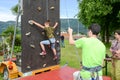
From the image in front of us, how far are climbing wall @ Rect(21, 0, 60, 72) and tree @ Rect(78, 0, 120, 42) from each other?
597 inches

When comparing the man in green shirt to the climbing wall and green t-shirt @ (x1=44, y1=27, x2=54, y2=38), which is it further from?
green t-shirt @ (x1=44, y1=27, x2=54, y2=38)

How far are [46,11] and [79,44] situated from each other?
14.9 feet

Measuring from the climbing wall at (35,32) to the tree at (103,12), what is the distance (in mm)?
15174

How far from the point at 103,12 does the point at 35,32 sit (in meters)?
16.7

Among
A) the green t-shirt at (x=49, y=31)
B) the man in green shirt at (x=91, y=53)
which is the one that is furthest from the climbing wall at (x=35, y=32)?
the man in green shirt at (x=91, y=53)

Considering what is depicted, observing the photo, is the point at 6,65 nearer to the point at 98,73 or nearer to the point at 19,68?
the point at 19,68

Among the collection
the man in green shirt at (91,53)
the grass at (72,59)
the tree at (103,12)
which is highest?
the tree at (103,12)

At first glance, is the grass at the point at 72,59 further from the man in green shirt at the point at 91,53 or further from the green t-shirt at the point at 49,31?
the man in green shirt at the point at 91,53

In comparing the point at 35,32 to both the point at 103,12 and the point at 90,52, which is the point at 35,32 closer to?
the point at 90,52

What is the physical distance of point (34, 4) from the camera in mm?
8641

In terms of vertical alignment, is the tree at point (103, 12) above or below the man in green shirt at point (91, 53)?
above

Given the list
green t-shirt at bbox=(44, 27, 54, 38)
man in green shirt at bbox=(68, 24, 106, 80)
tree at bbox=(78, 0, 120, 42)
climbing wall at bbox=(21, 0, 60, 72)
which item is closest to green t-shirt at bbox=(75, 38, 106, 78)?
man in green shirt at bbox=(68, 24, 106, 80)

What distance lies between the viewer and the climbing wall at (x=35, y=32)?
8.41 metres

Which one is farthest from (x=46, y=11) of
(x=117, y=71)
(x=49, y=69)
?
(x=117, y=71)
